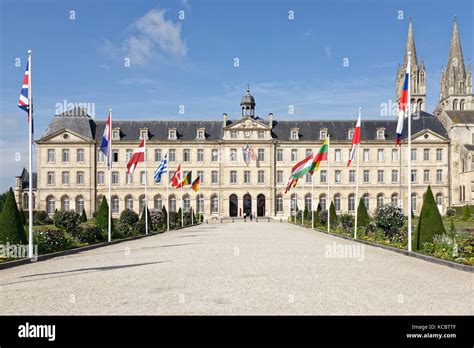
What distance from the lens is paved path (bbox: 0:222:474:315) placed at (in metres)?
7.34

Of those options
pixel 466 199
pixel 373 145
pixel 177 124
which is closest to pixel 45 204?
pixel 177 124

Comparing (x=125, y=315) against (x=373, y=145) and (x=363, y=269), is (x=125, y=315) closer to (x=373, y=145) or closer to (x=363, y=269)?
(x=363, y=269)

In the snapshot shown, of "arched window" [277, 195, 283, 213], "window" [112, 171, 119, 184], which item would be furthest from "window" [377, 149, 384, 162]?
"window" [112, 171, 119, 184]

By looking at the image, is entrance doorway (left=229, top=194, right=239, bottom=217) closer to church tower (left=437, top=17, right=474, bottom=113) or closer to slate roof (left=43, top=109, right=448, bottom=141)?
slate roof (left=43, top=109, right=448, bottom=141)

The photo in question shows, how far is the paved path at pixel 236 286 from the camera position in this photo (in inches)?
289

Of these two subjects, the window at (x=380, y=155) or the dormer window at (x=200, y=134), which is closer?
the dormer window at (x=200, y=134)

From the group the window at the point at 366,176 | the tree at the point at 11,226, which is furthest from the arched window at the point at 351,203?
the tree at the point at 11,226

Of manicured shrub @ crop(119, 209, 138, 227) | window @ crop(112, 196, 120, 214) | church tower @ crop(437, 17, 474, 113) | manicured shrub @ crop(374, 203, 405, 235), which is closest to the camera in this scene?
manicured shrub @ crop(374, 203, 405, 235)

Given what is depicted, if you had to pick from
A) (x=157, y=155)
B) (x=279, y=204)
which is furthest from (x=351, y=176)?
(x=157, y=155)

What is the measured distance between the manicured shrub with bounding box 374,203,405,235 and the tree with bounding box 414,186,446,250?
4192mm

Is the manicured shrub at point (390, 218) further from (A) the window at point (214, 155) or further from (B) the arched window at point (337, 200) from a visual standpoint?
(A) the window at point (214, 155)

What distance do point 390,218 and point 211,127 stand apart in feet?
144

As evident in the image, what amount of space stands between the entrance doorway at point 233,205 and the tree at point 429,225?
4573 centimetres
